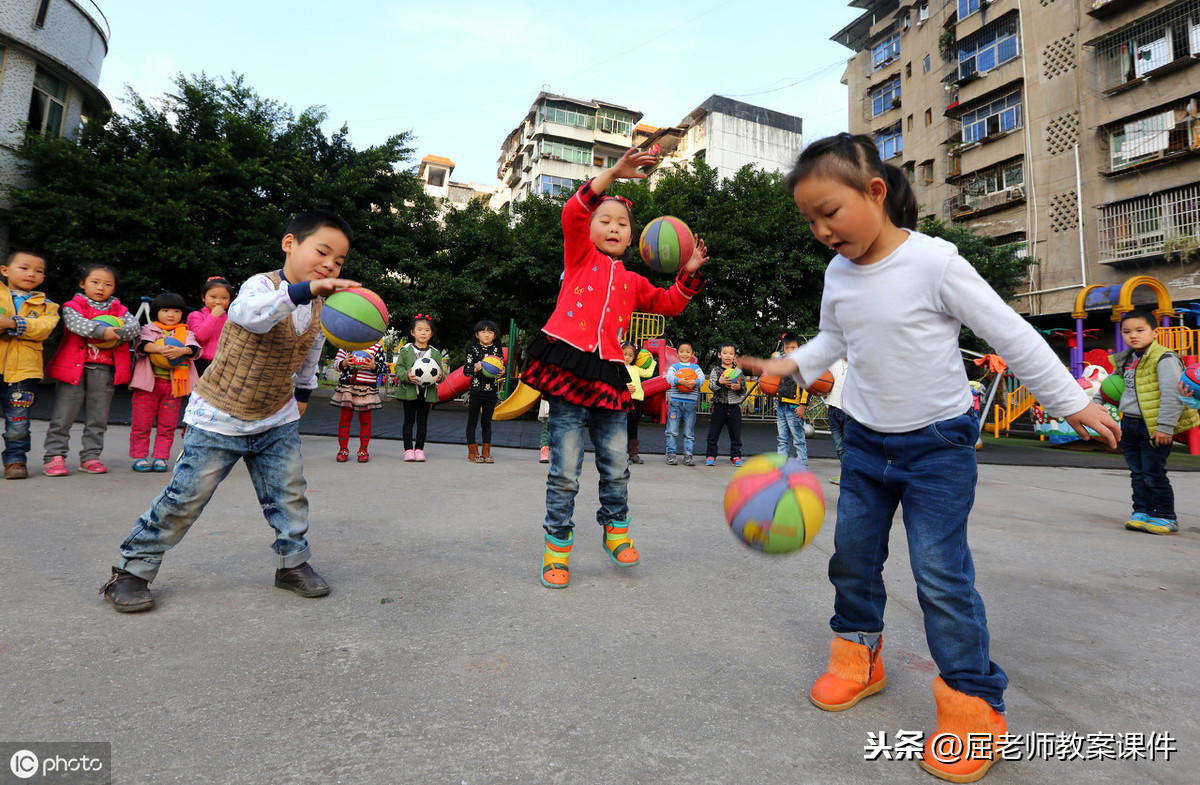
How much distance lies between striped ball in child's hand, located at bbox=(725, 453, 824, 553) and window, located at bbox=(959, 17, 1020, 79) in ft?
91.6

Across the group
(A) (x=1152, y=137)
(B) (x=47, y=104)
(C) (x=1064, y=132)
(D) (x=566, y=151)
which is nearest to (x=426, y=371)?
(B) (x=47, y=104)

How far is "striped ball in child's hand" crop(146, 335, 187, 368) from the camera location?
588 centimetres

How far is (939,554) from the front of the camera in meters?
1.78

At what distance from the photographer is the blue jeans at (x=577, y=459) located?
3045 mm

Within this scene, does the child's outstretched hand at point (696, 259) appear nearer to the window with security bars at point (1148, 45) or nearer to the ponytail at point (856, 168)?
the ponytail at point (856, 168)

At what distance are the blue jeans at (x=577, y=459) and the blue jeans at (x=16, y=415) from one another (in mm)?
4749

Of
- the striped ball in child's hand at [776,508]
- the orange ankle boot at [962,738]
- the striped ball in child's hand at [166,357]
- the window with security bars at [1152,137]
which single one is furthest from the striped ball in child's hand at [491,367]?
the window with security bars at [1152,137]

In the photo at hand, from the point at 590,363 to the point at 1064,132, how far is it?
25133 mm

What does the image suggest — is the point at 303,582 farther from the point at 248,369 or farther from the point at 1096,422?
the point at 1096,422

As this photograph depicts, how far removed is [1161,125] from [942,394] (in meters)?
24.1

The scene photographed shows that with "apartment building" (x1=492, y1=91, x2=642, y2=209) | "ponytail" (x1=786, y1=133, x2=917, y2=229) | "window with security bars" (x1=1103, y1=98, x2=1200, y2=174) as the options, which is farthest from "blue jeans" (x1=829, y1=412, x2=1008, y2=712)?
"apartment building" (x1=492, y1=91, x2=642, y2=209)

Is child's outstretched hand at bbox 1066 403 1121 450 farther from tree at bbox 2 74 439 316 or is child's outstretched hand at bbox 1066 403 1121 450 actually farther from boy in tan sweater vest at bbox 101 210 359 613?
tree at bbox 2 74 439 316

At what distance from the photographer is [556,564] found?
295 cm

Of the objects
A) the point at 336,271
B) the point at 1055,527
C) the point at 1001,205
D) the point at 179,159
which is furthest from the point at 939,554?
the point at 1001,205
